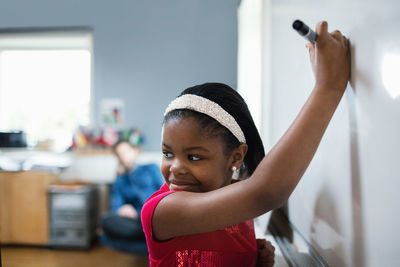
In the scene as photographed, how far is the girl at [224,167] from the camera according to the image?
39cm

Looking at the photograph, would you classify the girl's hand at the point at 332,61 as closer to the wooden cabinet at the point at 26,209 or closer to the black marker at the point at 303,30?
the black marker at the point at 303,30

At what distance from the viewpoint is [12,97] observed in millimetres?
2361

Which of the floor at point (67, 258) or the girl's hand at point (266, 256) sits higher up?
the girl's hand at point (266, 256)

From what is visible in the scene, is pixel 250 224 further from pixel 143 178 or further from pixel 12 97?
pixel 12 97

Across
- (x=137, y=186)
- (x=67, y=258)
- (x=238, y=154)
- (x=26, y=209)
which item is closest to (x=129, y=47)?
(x=137, y=186)

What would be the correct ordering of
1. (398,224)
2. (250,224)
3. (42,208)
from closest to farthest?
1. (398,224)
2. (250,224)
3. (42,208)

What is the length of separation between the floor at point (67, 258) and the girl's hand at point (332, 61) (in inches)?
78.7

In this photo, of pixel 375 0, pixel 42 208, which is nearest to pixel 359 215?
pixel 375 0

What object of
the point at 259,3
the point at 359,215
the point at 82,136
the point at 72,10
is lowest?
the point at 82,136

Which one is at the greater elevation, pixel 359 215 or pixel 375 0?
pixel 375 0

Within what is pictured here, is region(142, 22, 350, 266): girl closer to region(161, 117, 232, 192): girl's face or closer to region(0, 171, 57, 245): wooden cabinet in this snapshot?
region(161, 117, 232, 192): girl's face

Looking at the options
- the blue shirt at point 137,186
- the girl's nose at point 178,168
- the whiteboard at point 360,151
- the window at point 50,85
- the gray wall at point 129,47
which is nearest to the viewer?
the whiteboard at point 360,151

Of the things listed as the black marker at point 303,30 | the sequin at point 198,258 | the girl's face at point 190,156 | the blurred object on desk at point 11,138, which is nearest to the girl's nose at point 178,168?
the girl's face at point 190,156

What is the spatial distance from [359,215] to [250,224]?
26 centimetres
